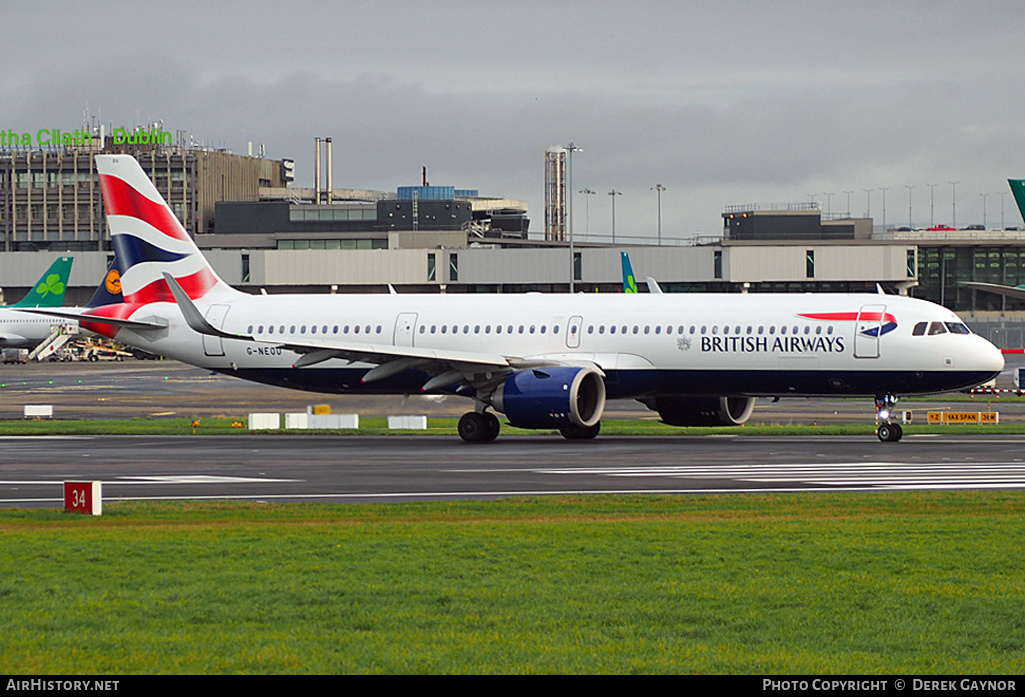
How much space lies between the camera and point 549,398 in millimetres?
38844

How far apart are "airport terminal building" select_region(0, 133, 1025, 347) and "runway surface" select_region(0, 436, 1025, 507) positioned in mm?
49660

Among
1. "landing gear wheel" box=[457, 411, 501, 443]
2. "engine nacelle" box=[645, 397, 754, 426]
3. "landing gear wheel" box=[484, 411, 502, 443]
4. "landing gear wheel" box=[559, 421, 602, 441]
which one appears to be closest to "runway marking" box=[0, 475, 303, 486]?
"landing gear wheel" box=[457, 411, 501, 443]

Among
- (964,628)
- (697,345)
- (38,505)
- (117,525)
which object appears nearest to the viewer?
(964,628)

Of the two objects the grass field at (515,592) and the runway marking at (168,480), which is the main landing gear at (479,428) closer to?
the runway marking at (168,480)

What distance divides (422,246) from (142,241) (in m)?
89.2

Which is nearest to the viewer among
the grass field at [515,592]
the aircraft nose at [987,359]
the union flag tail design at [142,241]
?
the grass field at [515,592]

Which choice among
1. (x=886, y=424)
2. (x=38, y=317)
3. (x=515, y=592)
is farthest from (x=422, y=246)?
(x=515, y=592)

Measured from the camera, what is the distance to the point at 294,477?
2992 cm

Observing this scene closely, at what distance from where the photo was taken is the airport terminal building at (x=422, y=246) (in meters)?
123

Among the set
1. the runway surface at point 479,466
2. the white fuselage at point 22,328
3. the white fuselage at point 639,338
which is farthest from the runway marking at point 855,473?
the white fuselage at point 22,328

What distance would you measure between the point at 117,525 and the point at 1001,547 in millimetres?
A: 12165

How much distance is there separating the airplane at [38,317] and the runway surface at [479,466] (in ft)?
226

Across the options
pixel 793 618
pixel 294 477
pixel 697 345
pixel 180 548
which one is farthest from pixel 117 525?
pixel 697 345

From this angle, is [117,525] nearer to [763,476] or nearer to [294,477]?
[294,477]
